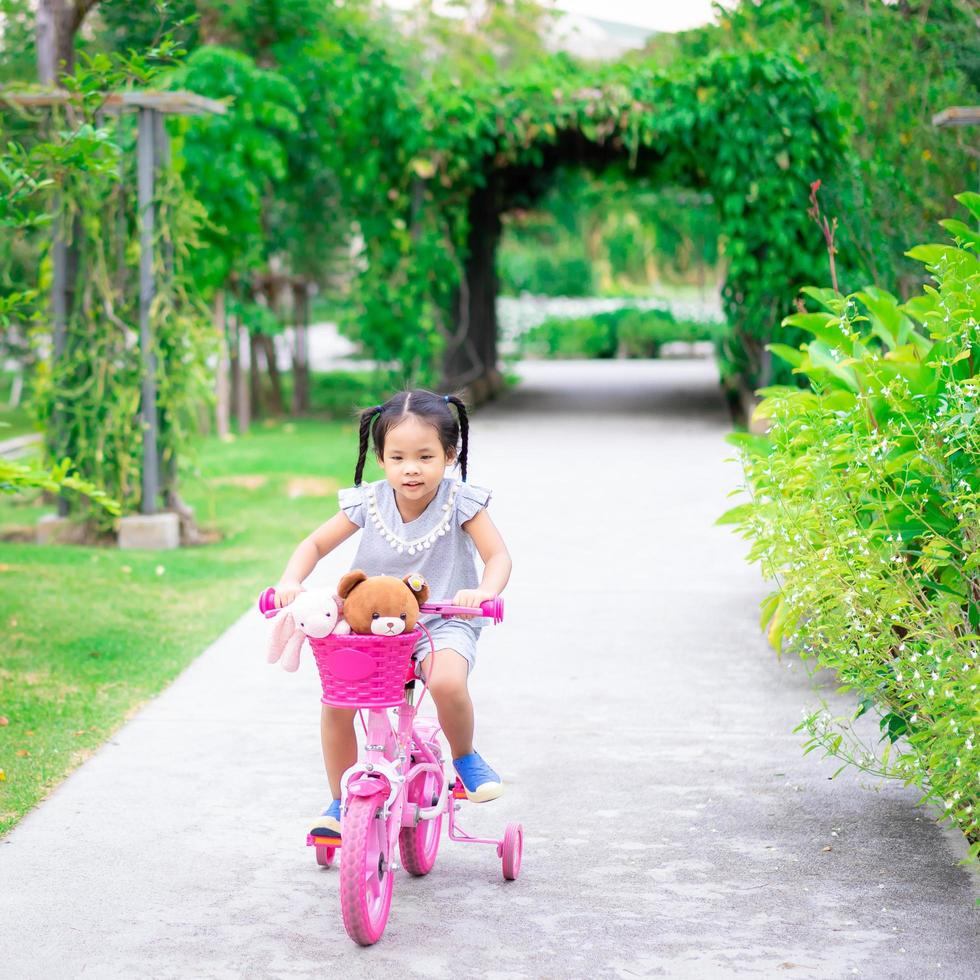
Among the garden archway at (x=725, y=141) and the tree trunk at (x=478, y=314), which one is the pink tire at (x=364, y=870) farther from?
the tree trunk at (x=478, y=314)

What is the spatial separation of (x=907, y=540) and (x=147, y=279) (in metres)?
5.37

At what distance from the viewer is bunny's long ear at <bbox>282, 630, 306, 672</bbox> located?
10.9 ft

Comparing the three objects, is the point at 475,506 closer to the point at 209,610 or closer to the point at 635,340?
the point at 209,610

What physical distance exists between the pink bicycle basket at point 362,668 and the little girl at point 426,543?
30 centimetres

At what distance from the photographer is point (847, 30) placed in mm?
11703

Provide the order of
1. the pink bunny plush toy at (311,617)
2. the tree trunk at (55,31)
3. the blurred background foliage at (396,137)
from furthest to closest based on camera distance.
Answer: the blurred background foliage at (396,137), the tree trunk at (55,31), the pink bunny plush toy at (311,617)

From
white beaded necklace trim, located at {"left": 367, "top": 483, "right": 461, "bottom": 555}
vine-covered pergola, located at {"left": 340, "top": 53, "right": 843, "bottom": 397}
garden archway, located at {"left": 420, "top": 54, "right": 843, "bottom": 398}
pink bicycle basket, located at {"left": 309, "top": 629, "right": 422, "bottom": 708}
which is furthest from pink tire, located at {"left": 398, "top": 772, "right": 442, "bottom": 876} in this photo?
vine-covered pergola, located at {"left": 340, "top": 53, "right": 843, "bottom": 397}

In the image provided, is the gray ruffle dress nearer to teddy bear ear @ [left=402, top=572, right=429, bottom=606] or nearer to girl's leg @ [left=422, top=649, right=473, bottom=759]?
girl's leg @ [left=422, top=649, right=473, bottom=759]

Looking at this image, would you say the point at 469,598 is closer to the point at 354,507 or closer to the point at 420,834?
the point at 354,507

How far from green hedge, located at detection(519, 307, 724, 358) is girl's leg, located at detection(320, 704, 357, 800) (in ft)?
80.4

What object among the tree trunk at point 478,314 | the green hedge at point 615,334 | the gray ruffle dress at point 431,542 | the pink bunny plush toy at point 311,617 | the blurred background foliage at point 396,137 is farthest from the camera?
the green hedge at point 615,334

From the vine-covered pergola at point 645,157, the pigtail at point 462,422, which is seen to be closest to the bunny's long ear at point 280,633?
the pigtail at point 462,422

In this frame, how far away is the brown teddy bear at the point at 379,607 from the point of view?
3.18 m

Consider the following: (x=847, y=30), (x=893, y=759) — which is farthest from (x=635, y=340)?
(x=893, y=759)
